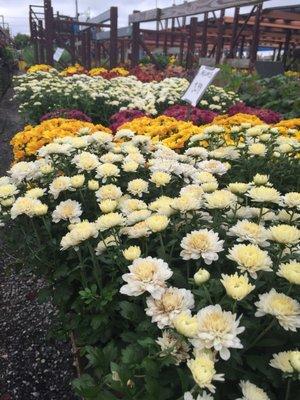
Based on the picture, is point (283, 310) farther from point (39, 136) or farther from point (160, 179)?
point (39, 136)

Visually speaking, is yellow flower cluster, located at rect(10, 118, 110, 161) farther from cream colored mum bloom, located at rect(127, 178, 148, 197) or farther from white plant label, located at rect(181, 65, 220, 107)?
cream colored mum bloom, located at rect(127, 178, 148, 197)

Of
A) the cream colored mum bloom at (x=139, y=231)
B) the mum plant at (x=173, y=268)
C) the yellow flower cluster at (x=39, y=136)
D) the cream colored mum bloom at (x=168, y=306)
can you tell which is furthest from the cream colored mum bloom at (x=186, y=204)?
the yellow flower cluster at (x=39, y=136)

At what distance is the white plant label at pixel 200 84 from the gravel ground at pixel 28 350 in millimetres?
1848

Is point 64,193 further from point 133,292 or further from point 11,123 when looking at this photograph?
point 11,123

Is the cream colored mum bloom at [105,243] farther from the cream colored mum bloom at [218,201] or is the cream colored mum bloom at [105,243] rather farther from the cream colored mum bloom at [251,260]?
the cream colored mum bloom at [251,260]

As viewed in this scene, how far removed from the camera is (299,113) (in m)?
4.43

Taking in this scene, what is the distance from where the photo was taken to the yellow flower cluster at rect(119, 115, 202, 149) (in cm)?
266

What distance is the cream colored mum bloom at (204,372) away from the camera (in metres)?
0.73

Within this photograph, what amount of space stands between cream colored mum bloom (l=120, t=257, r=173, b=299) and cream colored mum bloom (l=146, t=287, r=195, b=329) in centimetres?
2

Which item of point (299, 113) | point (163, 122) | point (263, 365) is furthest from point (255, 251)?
point (299, 113)

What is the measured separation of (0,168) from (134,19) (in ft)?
19.2

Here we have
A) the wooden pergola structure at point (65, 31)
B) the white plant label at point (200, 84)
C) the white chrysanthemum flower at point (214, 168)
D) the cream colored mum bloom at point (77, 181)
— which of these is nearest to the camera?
the cream colored mum bloom at point (77, 181)

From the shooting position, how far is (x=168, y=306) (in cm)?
92

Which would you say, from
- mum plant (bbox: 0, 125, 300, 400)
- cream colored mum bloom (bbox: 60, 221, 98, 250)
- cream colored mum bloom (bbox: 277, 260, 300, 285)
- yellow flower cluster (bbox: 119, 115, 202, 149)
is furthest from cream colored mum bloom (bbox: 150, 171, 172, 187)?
yellow flower cluster (bbox: 119, 115, 202, 149)
